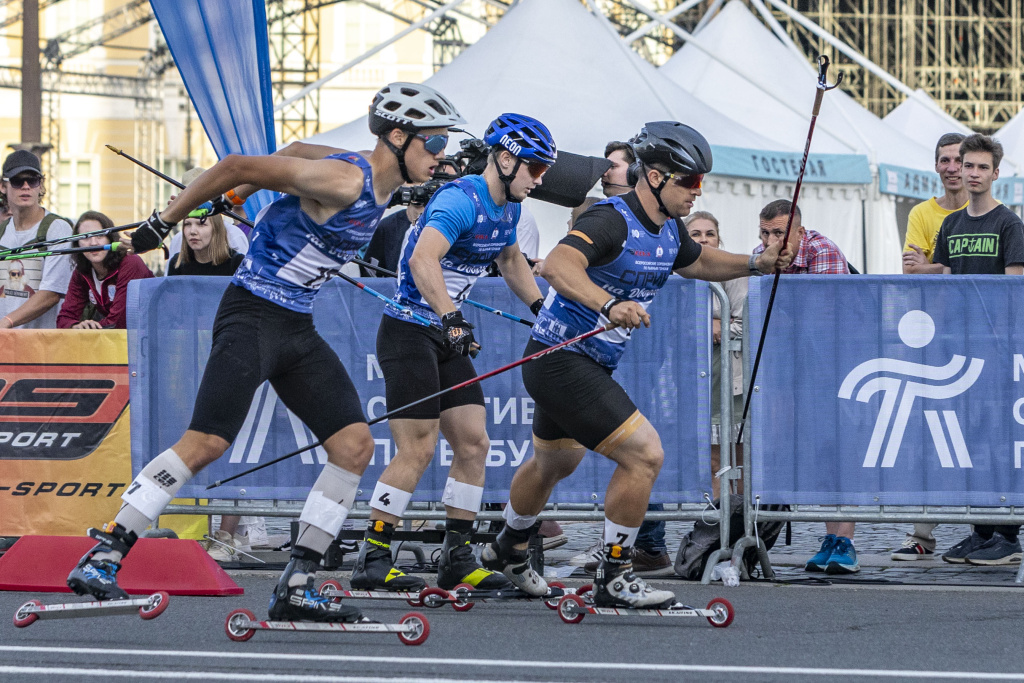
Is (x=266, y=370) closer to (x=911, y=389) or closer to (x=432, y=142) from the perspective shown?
(x=432, y=142)

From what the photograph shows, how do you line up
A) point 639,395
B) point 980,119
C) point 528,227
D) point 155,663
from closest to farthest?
1. point 155,663
2. point 639,395
3. point 528,227
4. point 980,119

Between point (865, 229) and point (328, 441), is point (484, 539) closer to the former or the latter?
point (328, 441)

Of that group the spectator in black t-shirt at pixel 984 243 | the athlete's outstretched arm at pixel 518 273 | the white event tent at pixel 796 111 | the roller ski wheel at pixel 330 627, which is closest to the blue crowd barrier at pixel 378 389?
the athlete's outstretched arm at pixel 518 273

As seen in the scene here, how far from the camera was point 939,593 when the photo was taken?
6.66 meters

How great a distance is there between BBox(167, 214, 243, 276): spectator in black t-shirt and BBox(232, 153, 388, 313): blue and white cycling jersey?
2.73m

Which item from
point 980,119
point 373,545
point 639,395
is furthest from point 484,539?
point 980,119

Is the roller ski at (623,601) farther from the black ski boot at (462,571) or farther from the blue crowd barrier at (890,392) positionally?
the blue crowd barrier at (890,392)

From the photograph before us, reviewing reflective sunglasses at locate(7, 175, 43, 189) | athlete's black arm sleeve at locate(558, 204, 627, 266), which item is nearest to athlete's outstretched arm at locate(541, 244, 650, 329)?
athlete's black arm sleeve at locate(558, 204, 627, 266)

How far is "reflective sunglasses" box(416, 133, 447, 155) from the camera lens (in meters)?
5.46

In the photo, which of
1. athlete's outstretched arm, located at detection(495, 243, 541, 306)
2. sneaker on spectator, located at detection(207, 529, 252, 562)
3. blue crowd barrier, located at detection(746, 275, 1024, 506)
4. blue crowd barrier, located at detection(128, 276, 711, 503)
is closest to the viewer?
athlete's outstretched arm, located at detection(495, 243, 541, 306)

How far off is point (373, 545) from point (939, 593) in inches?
103

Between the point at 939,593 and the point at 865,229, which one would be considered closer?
the point at 939,593

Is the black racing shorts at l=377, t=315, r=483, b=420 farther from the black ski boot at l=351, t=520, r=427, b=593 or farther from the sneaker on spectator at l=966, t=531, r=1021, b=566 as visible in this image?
the sneaker on spectator at l=966, t=531, r=1021, b=566

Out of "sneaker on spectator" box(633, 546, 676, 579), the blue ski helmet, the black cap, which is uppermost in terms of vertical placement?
the black cap
